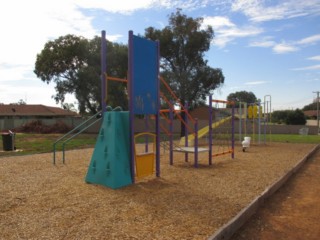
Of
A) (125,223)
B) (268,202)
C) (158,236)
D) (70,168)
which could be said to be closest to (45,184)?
(70,168)

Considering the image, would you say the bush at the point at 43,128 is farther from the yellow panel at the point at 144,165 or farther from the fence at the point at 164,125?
the yellow panel at the point at 144,165

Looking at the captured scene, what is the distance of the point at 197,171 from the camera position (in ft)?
29.1

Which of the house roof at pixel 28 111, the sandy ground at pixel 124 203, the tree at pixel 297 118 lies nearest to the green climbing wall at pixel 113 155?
the sandy ground at pixel 124 203

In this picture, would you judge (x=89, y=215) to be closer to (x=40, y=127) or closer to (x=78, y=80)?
(x=78, y=80)

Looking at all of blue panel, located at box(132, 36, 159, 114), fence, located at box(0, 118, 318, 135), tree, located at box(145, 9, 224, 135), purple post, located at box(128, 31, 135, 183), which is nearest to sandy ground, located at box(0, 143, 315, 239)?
purple post, located at box(128, 31, 135, 183)

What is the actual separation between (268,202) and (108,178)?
3134 millimetres

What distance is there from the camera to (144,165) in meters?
7.59

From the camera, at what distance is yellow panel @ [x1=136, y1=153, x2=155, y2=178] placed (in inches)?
291

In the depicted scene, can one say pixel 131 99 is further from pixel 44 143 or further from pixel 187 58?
pixel 187 58

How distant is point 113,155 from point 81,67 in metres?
28.7

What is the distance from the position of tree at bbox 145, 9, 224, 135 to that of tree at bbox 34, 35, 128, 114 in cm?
472

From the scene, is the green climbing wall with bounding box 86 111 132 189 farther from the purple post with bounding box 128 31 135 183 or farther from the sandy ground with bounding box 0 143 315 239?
the sandy ground with bounding box 0 143 315 239

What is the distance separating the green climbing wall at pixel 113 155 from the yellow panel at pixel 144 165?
1.50 ft

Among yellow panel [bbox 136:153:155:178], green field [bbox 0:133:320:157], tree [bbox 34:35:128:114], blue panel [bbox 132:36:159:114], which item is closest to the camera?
blue panel [bbox 132:36:159:114]
